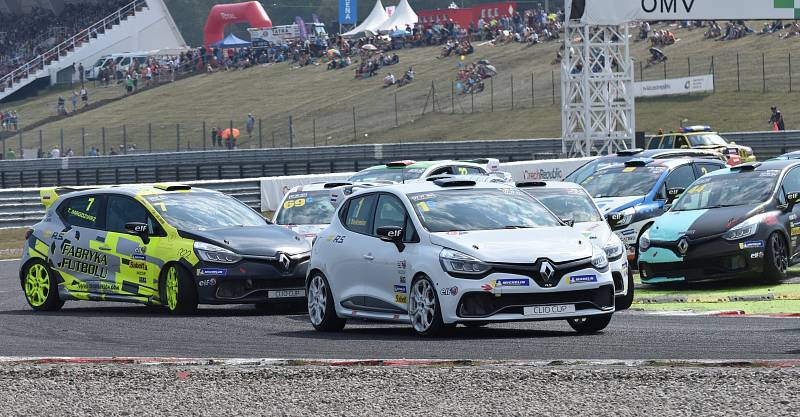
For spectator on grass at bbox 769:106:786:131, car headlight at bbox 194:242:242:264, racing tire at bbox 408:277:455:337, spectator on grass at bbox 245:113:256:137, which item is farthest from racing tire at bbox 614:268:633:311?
spectator on grass at bbox 245:113:256:137

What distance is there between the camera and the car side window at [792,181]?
1778 centimetres

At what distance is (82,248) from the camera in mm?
16750

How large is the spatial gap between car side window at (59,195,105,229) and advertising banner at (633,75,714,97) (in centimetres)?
4401

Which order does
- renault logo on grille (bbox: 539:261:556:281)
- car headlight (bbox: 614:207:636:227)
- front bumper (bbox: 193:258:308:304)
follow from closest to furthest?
1. renault logo on grille (bbox: 539:261:556:281)
2. front bumper (bbox: 193:258:308:304)
3. car headlight (bbox: 614:207:636:227)

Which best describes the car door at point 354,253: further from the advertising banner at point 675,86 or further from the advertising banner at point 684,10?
the advertising banner at point 675,86

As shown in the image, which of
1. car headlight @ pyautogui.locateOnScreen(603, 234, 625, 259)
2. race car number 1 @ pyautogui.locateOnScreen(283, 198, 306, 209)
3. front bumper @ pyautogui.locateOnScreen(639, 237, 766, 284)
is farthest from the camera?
race car number 1 @ pyautogui.locateOnScreen(283, 198, 306, 209)

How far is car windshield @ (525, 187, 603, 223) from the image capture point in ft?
55.0

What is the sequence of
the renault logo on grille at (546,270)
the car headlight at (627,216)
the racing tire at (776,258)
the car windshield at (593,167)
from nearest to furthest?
1. the renault logo on grille at (546,270)
2. the racing tire at (776,258)
3. the car headlight at (627,216)
4. the car windshield at (593,167)

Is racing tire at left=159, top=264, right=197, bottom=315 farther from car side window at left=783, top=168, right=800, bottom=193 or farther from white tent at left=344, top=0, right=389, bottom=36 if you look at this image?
white tent at left=344, top=0, right=389, bottom=36

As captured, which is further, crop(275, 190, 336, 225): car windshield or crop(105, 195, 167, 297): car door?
crop(275, 190, 336, 225): car windshield

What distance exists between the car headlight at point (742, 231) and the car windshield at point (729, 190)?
561mm

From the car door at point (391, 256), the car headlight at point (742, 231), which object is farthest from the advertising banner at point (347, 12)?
the car door at point (391, 256)

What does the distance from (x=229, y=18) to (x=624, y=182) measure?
69.7 metres

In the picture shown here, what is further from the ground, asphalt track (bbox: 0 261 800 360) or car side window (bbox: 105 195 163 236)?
car side window (bbox: 105 195 163 236)
